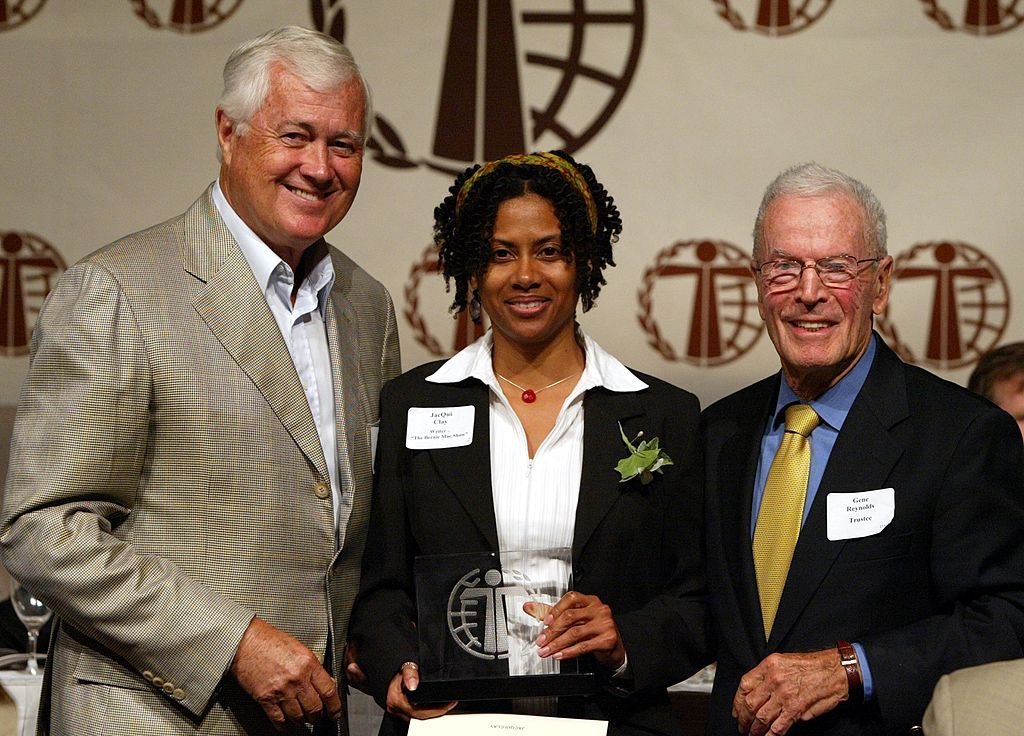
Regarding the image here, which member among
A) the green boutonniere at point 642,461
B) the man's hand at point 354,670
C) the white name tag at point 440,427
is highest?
the white name tag at point 440,427

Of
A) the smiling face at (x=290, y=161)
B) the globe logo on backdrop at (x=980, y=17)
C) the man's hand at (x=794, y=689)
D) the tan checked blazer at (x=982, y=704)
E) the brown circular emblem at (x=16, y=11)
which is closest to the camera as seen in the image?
the tan checked blazer at (x=982, y=704)

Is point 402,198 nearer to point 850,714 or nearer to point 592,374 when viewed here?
point 592,374

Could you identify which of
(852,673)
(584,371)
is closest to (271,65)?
(584,371)

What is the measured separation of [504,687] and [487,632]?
0.11 m

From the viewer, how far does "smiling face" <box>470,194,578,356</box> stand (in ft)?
9.39

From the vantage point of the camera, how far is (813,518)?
8.70 ft

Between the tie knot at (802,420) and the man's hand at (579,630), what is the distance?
543 mm

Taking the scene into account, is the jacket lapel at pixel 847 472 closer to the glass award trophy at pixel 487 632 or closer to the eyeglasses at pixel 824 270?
the eyeglasses at pixel 824 270

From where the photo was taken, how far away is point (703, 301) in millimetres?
5121

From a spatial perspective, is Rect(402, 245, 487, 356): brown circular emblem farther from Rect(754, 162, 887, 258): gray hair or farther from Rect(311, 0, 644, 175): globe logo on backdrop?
Rect(754, 162, 887, 258): gray hair

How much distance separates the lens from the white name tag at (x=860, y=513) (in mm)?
2605

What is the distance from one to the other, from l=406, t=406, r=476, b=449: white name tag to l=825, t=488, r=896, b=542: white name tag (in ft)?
2.51

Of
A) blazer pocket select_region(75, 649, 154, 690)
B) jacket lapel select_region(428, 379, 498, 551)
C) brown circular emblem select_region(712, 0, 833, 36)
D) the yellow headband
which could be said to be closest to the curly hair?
the yellow headband

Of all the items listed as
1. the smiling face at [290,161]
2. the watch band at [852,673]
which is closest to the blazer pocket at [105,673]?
the smiling face at [290,161]
